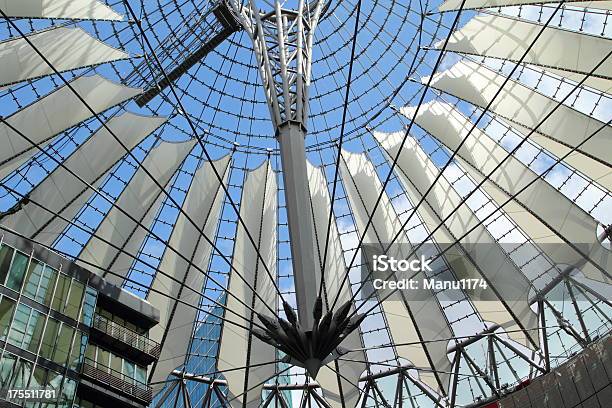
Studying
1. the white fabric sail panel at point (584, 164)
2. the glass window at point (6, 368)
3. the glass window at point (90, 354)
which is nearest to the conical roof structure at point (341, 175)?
the white fabric sail panel at point (584, 164)

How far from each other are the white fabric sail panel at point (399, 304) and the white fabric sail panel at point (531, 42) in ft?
24.7

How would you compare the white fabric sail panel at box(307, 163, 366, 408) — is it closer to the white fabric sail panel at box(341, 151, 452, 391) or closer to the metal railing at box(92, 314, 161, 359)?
the white fabric sail panel at box(341, 151, 452, 391)

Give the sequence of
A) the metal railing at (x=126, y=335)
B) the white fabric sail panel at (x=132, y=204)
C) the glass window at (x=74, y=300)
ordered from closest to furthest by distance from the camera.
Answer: the glass window at (x=74, y=300), the metal railing at (x=126, y=335), the white fabric sail panel at (x=132, y=204)

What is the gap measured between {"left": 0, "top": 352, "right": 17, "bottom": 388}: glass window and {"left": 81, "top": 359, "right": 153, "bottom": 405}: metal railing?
10.2 ft

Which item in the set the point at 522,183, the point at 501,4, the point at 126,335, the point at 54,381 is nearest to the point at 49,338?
the point at 54,381

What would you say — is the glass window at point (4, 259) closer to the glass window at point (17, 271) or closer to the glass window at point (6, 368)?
the glass window at point (17, 271)

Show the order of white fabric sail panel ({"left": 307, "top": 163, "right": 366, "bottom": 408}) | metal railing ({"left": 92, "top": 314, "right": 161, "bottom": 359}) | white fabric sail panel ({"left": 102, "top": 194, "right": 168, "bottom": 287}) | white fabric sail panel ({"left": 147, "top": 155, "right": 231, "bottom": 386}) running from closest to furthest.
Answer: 1. metal railing ({"left": 92, "top": 314, "right": 161, "bottom": 359})
2. white fabric sail panel ({"left": 102, "top": 194, "right": 168, "bottom": 287})
3. white fabric sail panel ({"left": 147, "top": 155, "right": 231, "bottom": 386})
4. white fabric sail panel ({"left": 307, "top": 163, "right": 366, "bottom": 408})

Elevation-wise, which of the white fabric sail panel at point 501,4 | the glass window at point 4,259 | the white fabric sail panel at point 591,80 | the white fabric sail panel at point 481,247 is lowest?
the glass window at point 4,259

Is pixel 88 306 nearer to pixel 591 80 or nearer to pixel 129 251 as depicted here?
pixel 129 251

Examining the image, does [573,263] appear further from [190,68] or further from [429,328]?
[190,68]

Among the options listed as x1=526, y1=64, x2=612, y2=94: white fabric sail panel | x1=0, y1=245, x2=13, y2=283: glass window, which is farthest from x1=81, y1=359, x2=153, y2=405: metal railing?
x1=526, y1=64, x2=612, y2=94: white fabric sail panel

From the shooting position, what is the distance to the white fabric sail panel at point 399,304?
29.1m

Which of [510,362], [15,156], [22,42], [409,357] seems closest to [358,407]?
[409,357]

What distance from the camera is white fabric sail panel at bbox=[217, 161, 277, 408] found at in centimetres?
2991
